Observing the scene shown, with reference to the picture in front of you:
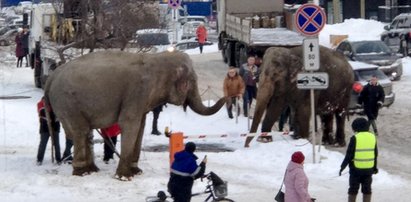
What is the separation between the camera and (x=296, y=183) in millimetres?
14297

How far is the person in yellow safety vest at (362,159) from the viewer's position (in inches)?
628

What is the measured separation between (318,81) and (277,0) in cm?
2360

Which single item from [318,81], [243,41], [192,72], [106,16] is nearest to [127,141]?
[192,72]

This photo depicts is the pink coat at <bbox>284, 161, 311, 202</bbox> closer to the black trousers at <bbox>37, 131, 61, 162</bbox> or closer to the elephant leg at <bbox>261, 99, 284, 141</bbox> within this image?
the black trousers at <bbox>37, 131, 61, 162</bbox>

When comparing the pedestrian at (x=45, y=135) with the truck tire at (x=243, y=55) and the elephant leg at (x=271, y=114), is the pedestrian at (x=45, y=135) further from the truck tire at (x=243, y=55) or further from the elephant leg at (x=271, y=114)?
the truck tire at (x=243, y=55)

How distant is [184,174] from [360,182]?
2936mm

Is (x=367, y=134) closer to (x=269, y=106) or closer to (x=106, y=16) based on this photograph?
(x=269, y=106)

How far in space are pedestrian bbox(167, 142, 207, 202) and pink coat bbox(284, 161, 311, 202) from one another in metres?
1.39

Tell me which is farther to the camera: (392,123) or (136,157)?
(392,123)

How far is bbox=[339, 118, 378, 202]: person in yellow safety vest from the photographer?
15961 millimetres

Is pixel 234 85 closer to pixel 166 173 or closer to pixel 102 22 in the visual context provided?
pixel 102 22

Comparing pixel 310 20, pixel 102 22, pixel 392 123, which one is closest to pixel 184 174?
pixel 310 20

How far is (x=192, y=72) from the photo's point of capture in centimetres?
1977

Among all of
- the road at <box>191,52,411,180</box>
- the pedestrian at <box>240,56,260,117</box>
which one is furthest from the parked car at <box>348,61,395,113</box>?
the pedestrian at <box>240,56,260,117</box>
